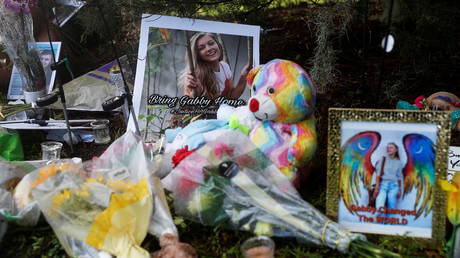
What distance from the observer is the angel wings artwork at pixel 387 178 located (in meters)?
1.47

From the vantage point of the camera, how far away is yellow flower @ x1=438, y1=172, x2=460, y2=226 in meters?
1.41

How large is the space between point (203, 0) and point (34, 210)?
1.23 meters

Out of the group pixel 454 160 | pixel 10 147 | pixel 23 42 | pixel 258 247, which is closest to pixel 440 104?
pixel 454 160

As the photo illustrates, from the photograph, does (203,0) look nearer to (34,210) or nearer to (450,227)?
(34,210)

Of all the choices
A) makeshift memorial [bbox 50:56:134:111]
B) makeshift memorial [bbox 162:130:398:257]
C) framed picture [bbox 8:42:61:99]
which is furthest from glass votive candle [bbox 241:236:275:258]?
framed picture [bbox 8:42:61:99]

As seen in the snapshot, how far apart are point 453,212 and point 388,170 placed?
219 mm

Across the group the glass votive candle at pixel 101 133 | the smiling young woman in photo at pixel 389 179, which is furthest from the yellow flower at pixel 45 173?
the smiling young woman in photo at pixel 389 179

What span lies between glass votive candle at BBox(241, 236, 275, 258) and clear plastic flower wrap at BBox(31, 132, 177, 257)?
233 mm

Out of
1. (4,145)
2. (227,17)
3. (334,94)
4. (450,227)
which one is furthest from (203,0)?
(450,227)

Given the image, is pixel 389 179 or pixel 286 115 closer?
pixel 389 179

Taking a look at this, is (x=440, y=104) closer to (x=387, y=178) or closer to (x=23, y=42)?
(x=387, y=178)

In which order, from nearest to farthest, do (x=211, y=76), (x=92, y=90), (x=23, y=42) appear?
1. (x=211, y=76)
2. (x=23, y=42)
3. (x=92, y=90)

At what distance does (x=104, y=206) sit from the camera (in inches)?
60.1

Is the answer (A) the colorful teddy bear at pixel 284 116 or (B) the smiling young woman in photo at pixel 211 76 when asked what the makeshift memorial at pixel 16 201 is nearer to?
(A) the colorful teddy bear at pixel 284 116
